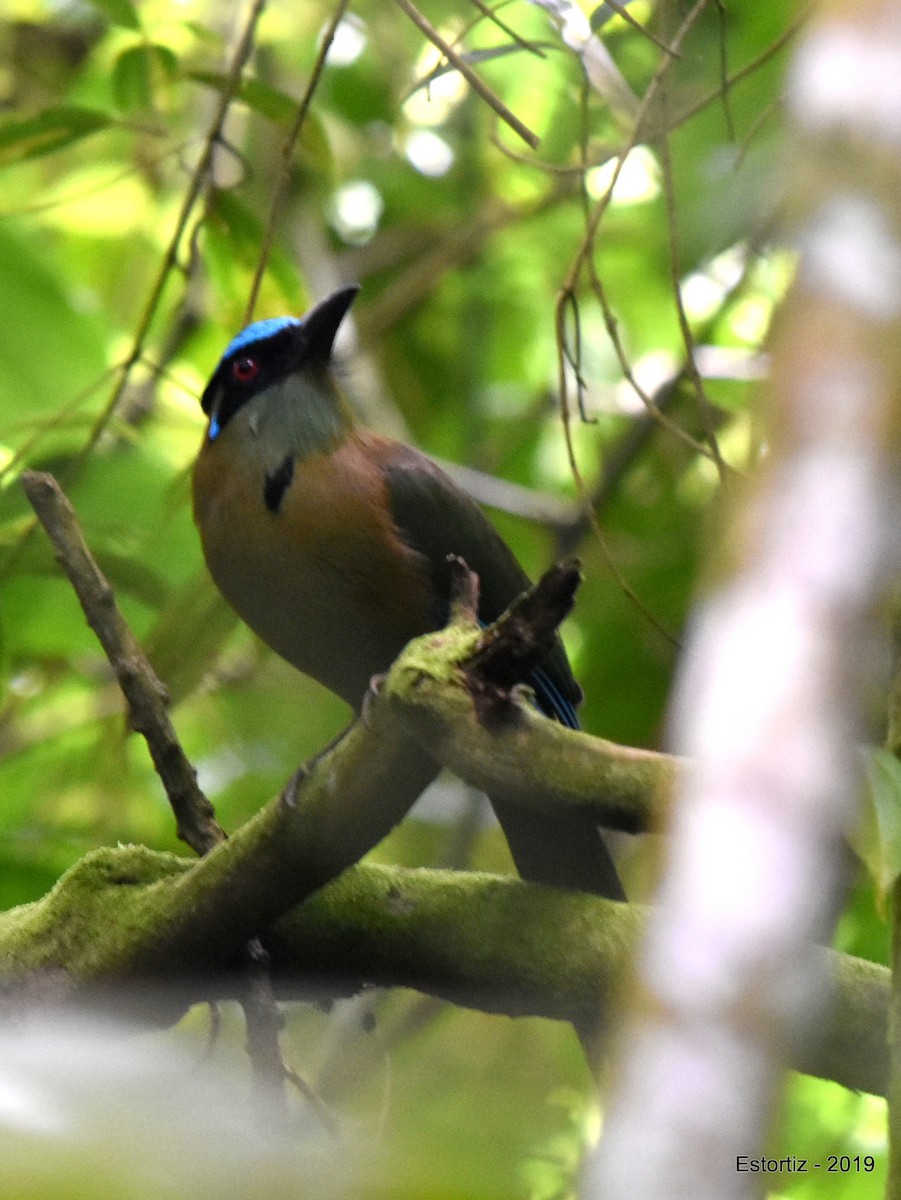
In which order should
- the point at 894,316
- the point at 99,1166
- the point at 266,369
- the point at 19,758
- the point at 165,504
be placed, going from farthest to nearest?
the point at 19,758 < the point at 165,504 < the point at 266,369 < the point at 894,316 < the point at 99,1166

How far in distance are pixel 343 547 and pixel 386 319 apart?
2.23 meters

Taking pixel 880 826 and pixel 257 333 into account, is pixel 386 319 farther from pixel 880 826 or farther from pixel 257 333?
pixel 880 826

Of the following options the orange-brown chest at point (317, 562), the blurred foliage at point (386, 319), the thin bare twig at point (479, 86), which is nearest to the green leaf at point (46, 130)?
the blurred foliage at point (386, 319)

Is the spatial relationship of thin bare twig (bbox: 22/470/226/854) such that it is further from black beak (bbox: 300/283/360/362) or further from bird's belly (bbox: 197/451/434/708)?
black beak (bbox: 300/283/360/362)

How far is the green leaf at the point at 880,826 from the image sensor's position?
1.34 metres

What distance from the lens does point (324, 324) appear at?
107 inches

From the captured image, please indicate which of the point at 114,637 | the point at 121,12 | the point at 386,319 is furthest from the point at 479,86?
the point at 386,319

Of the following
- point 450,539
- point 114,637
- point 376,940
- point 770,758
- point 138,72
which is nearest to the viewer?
point 770,758

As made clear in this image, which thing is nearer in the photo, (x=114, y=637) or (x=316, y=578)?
(x=114, y=637)

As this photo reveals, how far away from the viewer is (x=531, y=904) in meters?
1.94

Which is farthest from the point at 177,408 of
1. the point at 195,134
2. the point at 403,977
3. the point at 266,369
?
the point at 403,977

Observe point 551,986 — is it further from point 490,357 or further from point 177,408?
point 490,357

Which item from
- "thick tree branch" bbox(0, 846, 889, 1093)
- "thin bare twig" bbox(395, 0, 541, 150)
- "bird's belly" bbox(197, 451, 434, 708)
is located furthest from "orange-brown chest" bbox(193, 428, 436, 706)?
"thin bare twig" bbox(395, 0, 541, 150)

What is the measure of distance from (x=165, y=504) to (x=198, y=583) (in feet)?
0.93
